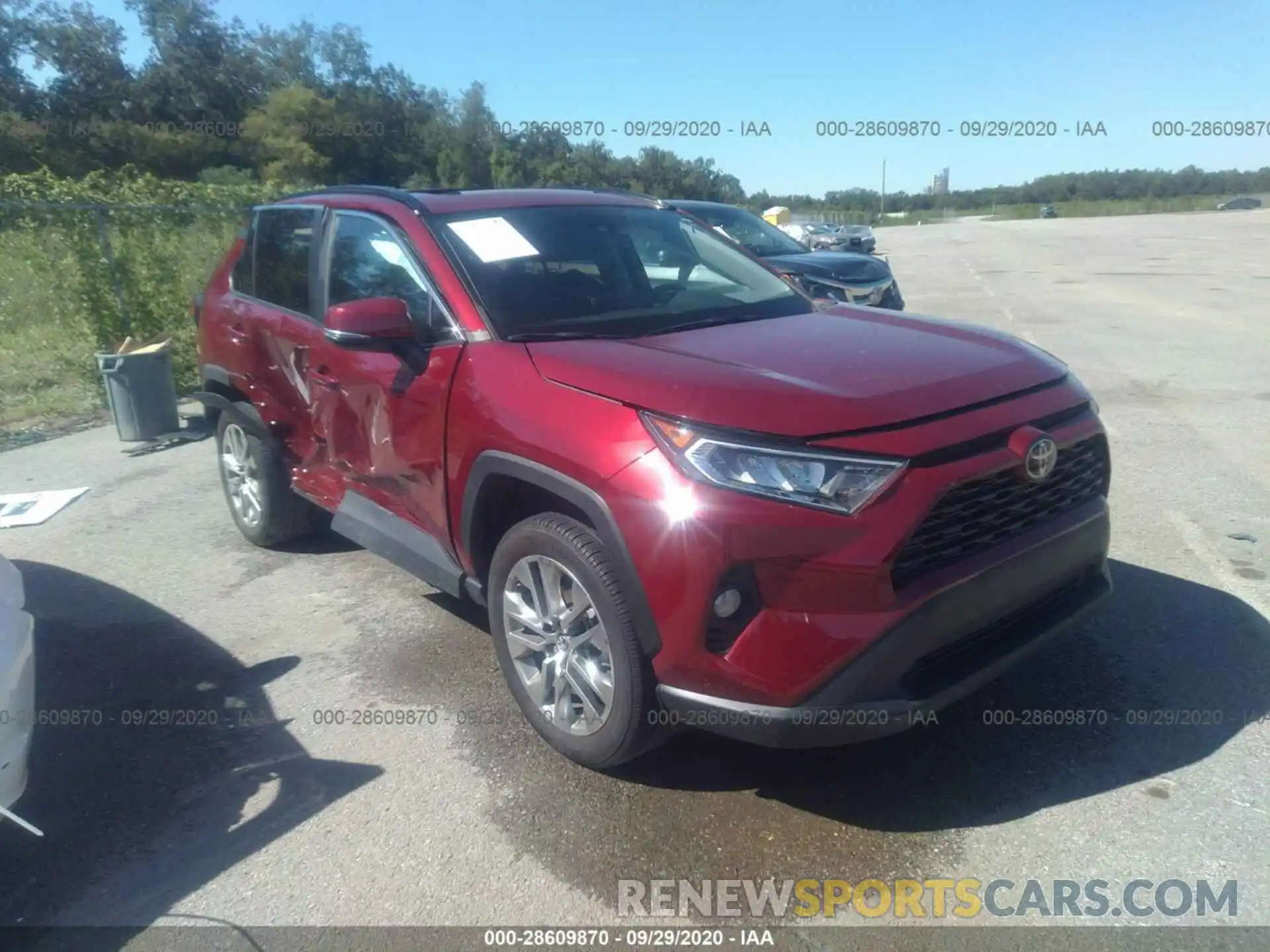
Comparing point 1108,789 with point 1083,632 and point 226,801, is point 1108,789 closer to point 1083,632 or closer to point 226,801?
point 1083,632

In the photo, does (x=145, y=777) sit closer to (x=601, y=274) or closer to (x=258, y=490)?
(x=258, y=490)

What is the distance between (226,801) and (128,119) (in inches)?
2108

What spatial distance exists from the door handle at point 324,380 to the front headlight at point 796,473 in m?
2.17

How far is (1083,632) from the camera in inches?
157

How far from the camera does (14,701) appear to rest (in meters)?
2.79

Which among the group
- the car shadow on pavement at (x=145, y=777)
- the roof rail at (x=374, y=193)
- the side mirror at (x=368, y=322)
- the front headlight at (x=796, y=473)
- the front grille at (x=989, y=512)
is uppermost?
the roof rail at (x=374, y=193)

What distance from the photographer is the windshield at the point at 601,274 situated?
356 cm

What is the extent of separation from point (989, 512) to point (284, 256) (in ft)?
12.3

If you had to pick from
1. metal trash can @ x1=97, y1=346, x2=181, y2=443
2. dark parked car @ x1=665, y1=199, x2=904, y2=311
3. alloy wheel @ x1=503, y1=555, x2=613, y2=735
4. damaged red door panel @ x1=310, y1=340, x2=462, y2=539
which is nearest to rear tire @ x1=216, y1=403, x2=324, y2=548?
damaged red door panel @ x1=310, y1=340, x2=462, y2=539

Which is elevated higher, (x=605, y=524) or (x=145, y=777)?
(x=605, y=524)

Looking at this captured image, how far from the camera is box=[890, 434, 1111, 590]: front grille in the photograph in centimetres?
267

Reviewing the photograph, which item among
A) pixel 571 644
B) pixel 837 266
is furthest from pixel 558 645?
pixel 837 266

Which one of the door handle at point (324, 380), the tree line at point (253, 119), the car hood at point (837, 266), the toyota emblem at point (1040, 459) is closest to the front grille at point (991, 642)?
the toyota emblem at point (1040, 459)

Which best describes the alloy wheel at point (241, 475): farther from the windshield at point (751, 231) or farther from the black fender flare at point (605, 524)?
the windshield at point (751, 231)
